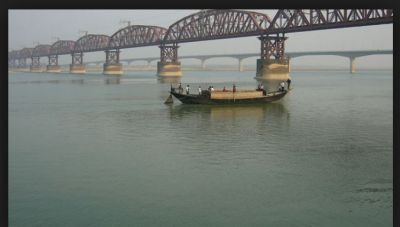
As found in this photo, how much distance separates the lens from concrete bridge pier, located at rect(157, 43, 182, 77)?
99.9 meters

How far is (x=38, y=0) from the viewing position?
20.3 ft

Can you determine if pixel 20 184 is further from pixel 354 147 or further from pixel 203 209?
pixel 354 147

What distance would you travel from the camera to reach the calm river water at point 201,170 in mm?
11672

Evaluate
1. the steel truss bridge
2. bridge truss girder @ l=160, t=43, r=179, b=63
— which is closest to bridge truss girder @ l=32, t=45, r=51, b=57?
the steel truss bridge

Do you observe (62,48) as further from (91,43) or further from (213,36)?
(213,36)

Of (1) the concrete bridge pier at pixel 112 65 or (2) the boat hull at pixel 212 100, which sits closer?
(2) the boat hull at pixel 212 100

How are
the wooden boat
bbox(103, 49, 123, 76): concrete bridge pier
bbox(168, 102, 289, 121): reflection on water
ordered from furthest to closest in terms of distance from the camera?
bbox(103, 49, 123, 76): concrete bridge pier, the wooden boat, bbox(168, 102, 289, 121): reflection on water

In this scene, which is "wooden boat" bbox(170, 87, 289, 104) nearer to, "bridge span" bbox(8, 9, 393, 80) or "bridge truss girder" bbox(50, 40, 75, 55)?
"bridge span" bbox(8, 9, 393, 80)

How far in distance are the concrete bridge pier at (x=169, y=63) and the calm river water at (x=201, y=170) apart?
232 ft

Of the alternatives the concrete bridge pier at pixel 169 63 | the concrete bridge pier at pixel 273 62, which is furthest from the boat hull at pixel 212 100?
the concrete bridge pier at pixel 169 63

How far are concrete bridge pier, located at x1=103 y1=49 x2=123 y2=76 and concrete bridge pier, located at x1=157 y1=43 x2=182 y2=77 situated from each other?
2129 centimetres

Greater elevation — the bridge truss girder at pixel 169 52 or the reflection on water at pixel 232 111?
the bridge truss girder at pixel 169 52

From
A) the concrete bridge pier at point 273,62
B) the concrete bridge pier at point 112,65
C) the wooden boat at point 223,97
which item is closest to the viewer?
the wooden boat at point 223,97

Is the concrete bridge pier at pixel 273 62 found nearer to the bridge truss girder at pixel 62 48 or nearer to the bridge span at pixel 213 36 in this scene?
the bridge span at pixel 213 36
